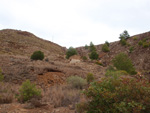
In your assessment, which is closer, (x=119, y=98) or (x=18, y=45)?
(x=119, y=98)

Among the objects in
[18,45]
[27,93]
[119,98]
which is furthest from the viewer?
[18,45]

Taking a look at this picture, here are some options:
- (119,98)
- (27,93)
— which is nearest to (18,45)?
(27,93)

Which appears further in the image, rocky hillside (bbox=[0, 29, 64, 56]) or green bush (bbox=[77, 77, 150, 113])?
rocky hillside (bbox=[0, 29, 64, 56])

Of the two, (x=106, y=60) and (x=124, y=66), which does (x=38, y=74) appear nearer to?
(x=124, y=66)

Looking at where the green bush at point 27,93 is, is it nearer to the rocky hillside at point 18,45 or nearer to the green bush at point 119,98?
the green bush at point 119,98

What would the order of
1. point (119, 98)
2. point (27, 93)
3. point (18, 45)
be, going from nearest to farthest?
point (119, 98) < point (27, 93) < point (18, 45)

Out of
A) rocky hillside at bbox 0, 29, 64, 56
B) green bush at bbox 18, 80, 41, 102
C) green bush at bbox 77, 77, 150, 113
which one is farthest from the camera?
rocky hillside at bbox 0, 29, 64, 56

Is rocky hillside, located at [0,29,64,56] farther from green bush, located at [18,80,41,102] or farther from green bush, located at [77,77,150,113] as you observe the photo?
green bush, located at [77,77,150,113]

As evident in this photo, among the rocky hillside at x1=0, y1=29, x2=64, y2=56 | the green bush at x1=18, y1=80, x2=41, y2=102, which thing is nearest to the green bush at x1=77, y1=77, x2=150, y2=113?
the green bush at x1=18, y1=80, x2=41, y2=102

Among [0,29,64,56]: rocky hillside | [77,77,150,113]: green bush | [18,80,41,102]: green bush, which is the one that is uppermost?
[0,29,64,56]: rocky hillside

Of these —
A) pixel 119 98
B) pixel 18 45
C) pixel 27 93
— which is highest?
pixel 18 45

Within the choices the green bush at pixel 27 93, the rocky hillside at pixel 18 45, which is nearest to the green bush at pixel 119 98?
the green bush at pixel 27 93

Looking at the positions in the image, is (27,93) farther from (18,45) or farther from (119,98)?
(18,45)

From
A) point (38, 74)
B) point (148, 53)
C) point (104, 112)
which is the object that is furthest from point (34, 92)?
point (148, 53)
